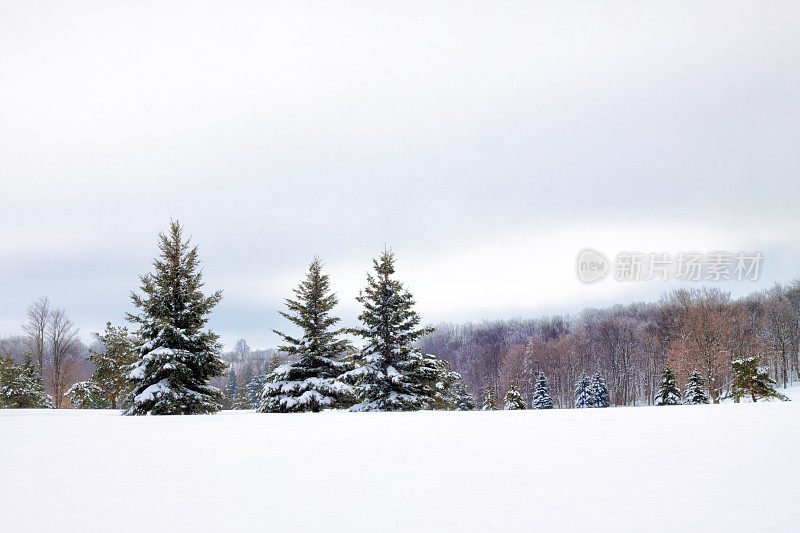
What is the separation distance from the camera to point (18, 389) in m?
30.2

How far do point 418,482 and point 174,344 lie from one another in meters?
17.0

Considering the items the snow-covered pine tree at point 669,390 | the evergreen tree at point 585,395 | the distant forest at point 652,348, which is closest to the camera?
the snow-covered pine tree at point 669,390

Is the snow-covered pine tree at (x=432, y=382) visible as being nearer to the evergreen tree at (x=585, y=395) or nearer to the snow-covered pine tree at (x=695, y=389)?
the snow-covered pine tree at (x=695, y=389)

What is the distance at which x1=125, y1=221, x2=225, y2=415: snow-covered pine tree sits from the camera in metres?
16.6

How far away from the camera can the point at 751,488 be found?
2.62 m

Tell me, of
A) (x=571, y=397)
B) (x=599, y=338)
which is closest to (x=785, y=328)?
(x=599, y=338)

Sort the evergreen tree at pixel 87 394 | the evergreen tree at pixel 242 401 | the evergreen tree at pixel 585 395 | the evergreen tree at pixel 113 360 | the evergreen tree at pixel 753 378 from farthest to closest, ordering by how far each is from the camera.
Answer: the evergreen tree at pixel 242 401 → the evergreen tree at pixel 585 395 → the evergreen tree at pixel 87 394 → the evergreen tree at pixel 113 360 → the evergreen tree at pixel 753 378

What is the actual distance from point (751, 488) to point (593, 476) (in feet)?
2.70

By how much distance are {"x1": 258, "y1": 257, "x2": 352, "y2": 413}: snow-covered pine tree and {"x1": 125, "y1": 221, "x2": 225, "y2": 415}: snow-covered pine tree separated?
2454 millimetres

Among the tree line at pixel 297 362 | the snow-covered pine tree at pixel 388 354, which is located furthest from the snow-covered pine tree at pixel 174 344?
the snow-covered pine tree at pixel 388 354

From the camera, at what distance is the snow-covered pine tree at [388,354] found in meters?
18.0

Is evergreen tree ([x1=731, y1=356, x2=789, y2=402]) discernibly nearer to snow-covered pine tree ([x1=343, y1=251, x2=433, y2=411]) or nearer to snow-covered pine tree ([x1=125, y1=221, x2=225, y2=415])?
snow-covered pine tree ([x1=343, y1=251, x2=433, y2=411])

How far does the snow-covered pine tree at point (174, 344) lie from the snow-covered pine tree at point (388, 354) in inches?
213

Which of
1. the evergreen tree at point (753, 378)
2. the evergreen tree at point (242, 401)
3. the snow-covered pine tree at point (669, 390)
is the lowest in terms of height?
the evergreen tree at point (242, 401)
